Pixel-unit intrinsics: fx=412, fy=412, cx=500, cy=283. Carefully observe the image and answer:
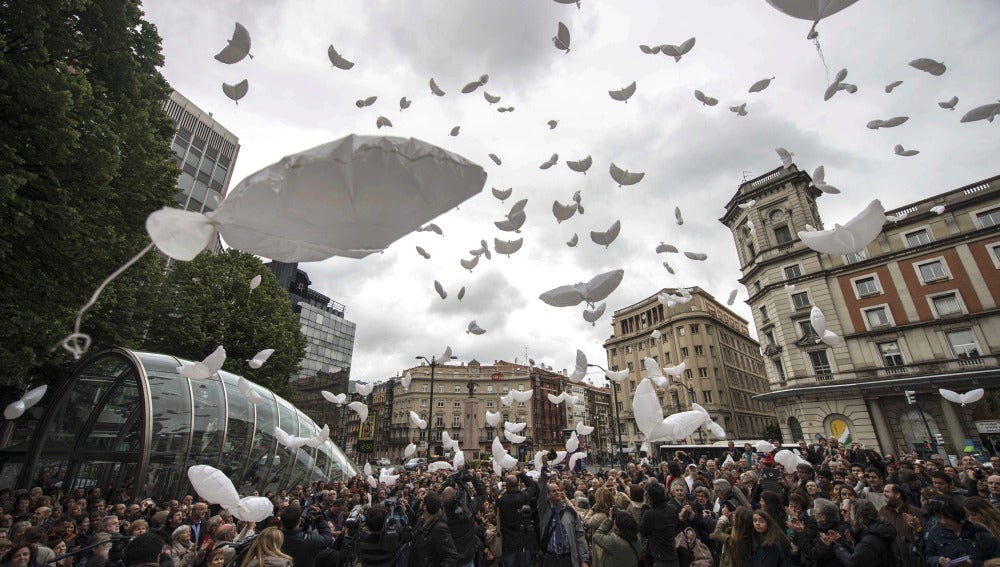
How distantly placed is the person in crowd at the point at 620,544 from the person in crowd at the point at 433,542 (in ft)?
5.53

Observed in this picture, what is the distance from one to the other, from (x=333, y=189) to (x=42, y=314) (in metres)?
11.3

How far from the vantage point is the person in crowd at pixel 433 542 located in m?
4.21

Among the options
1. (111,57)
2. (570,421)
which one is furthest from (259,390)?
(570,421)

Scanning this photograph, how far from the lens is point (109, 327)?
515 inches

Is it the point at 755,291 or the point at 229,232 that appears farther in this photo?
the point at 755,291

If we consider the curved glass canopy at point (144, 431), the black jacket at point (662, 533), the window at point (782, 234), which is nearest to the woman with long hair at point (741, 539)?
the black jacket at point (662, 533)

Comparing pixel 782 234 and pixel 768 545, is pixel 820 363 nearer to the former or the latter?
pixel 782 234

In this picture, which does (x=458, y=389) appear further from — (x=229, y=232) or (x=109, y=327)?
(x=229, y=232)

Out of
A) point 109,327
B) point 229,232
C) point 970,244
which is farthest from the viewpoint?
point 970,244

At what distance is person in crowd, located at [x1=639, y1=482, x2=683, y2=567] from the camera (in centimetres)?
486

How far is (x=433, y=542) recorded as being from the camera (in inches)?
168

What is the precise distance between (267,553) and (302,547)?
0.63 m

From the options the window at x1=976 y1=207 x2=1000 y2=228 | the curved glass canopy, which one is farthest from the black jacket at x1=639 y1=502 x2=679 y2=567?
the window at x1=976 y1=207 x2=1000 y2=228

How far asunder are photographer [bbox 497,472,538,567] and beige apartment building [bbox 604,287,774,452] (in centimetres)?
4115
